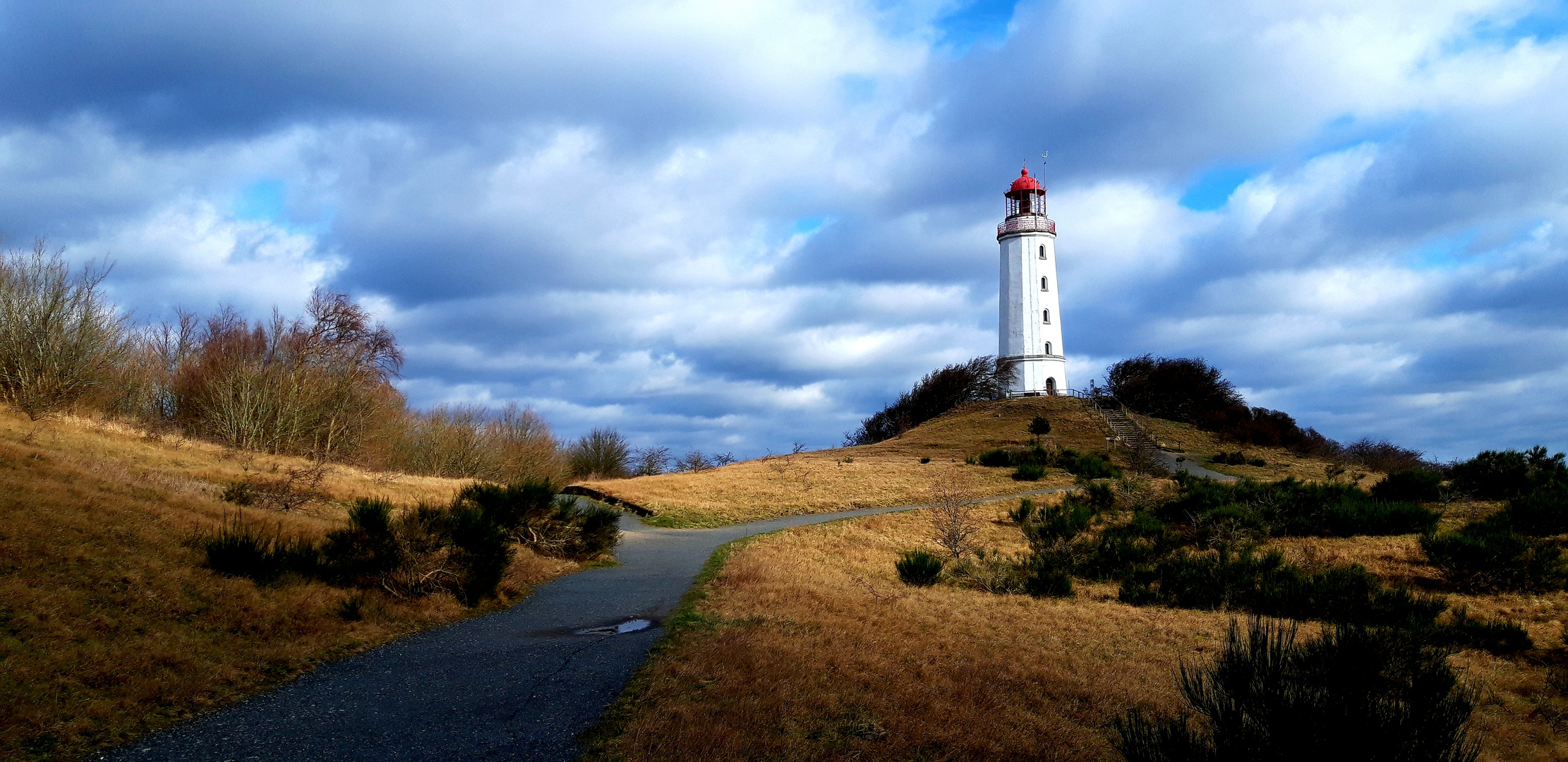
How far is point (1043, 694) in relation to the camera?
7273 millimetres

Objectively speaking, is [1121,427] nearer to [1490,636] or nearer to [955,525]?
[955,525]

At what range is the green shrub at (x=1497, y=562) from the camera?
13.4 meters

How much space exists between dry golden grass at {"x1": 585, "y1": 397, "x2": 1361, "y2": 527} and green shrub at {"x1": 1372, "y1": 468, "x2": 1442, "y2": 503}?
11.1 metres

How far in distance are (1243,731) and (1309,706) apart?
0.33 m

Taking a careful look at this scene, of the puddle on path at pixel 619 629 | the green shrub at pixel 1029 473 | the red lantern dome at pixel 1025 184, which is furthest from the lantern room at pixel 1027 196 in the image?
the puddle on path at pixel 619 629

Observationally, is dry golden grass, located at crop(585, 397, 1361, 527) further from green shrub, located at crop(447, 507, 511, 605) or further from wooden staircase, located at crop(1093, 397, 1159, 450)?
green shrub, located at crop(447, 507, 511, 605)

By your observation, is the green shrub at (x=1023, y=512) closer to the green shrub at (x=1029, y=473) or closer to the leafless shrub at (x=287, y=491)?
the green shrub at (x=1029, y=473)

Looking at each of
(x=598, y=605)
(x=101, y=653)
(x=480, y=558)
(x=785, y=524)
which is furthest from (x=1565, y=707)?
(x=785, y=524)

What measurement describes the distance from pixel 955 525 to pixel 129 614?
47.4 ft

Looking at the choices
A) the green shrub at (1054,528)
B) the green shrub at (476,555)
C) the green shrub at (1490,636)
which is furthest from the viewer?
the green shrub at (1054,528)

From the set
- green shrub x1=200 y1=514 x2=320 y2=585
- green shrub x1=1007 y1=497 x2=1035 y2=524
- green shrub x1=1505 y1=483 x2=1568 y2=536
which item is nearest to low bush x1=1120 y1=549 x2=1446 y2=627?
green shrub x1=1505 y1=483 x2=1568 y2=536

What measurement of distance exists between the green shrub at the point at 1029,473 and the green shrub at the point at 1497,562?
18.6m

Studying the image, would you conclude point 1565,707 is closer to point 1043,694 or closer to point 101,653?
point 1043,694

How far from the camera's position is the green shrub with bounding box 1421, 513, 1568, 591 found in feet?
44.1
